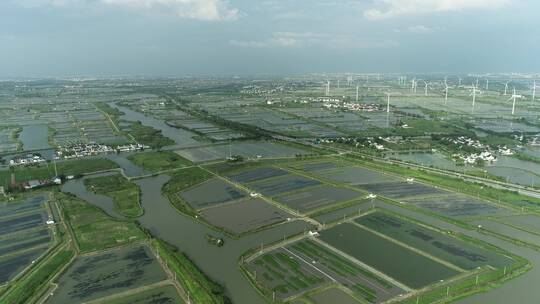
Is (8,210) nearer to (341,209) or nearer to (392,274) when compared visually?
(341,209)

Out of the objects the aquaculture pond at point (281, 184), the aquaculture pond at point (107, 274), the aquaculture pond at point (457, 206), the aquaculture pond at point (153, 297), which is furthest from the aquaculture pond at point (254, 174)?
the aquaculture pond at point (153, 297)

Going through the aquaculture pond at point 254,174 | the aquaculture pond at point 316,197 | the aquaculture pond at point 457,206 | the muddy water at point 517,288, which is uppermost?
the aquaculture pond at point 254,174

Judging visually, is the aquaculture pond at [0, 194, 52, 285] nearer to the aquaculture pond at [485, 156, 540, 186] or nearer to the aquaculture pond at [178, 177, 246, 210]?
the aquaculture pond at [178, 177, 246, 210]

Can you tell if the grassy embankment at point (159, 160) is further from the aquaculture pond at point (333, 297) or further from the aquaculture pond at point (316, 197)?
the aquaculture pond at point (333, 297)

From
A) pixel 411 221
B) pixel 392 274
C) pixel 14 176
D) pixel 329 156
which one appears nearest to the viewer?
pixel 392 274

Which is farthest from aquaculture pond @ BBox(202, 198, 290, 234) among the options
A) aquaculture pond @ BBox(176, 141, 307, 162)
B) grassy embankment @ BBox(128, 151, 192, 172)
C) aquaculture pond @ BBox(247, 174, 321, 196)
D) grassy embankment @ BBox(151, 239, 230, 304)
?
aquaculture pond @ BBox(176, 141, 307, 162)

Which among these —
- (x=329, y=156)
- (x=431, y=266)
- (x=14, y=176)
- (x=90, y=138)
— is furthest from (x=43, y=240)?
(x=90, y=138)

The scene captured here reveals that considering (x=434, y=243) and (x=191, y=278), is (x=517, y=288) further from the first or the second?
(x=191, y=278)
